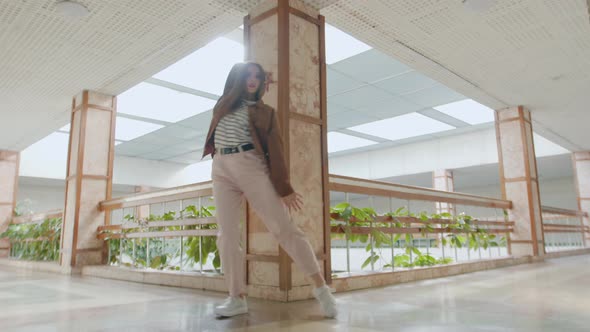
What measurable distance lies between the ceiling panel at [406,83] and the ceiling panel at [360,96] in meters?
0.22

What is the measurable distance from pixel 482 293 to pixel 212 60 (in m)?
4.91

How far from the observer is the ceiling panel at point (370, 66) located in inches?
255

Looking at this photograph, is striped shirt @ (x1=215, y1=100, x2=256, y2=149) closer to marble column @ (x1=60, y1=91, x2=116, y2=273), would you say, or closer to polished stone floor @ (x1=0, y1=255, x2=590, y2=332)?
polished stone floor @ (x1=0, y1=255, x2=590, y2=332)

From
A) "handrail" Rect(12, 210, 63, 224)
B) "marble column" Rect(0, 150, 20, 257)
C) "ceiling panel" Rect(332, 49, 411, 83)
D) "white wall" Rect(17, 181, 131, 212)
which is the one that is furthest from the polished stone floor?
"white wall" Rect(17, 181, 131, 212)

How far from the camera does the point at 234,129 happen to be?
2.28 m

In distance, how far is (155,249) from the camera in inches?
192

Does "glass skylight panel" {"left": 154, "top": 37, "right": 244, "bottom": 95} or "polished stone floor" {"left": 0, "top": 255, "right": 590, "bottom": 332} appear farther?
"glass skylight panel" {"left": 154, "top": 37, "right": 244, "bottom": 95}

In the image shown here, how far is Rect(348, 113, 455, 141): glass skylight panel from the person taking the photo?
34.2ft

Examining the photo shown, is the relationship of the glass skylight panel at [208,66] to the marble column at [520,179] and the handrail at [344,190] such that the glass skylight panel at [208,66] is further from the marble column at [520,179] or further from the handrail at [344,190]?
the marble column at [520,179]

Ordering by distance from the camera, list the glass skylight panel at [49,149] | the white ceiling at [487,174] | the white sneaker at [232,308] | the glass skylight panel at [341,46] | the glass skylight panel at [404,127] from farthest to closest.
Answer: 1. the white ceiling at [487,174]
2. the glass skylight panel at [49,149]
3. the glass skylight panel at [404,127]
4. the glass skylight panel at [341,46]
5. the white sneaker at [232,308]

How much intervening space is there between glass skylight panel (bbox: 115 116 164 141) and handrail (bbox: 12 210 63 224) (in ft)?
9.05

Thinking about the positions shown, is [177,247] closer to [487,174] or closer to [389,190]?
[389,190]

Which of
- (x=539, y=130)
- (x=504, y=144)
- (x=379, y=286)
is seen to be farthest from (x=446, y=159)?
(x=379, y=286)

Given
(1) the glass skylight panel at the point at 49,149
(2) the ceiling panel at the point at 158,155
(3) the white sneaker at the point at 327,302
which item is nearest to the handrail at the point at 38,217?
(1) the glass skylight panel at the point at 49,149
